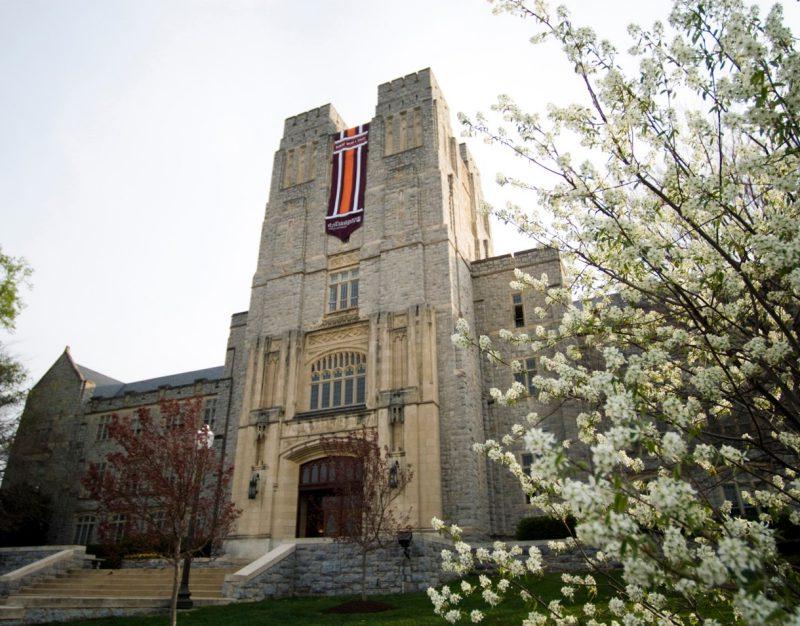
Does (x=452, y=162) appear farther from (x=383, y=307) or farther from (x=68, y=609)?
(x=68, y=609)

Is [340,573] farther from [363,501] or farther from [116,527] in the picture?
[116,527]

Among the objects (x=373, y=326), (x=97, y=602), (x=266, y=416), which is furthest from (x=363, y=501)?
(x=266, y=416)

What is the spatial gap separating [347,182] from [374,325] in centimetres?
867

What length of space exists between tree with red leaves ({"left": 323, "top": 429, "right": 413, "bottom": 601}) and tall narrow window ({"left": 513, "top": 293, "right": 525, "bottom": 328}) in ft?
28.9

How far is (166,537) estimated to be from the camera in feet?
40.1

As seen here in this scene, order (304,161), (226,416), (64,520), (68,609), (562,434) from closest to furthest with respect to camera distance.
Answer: (68,609), (562,434), (226,416), (304,161), (64,520)

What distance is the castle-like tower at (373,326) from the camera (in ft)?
68.4

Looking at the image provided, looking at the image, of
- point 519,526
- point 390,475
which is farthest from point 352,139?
point 519,526

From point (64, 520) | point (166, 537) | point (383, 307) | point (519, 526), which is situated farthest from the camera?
point (64, 520)

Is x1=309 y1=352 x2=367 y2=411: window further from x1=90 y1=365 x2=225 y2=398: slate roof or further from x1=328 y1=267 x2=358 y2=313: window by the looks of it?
x1=90 y1=365 x2=225 y2=398: slate roof

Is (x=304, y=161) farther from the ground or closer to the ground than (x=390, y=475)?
farther from the ground

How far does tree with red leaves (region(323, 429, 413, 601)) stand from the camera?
14578 millimetres

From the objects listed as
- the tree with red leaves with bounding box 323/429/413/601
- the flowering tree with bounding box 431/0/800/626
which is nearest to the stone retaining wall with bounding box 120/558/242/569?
the tree with red leaves with bounding box 323/429/413/601

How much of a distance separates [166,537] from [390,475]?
27.6 feet
